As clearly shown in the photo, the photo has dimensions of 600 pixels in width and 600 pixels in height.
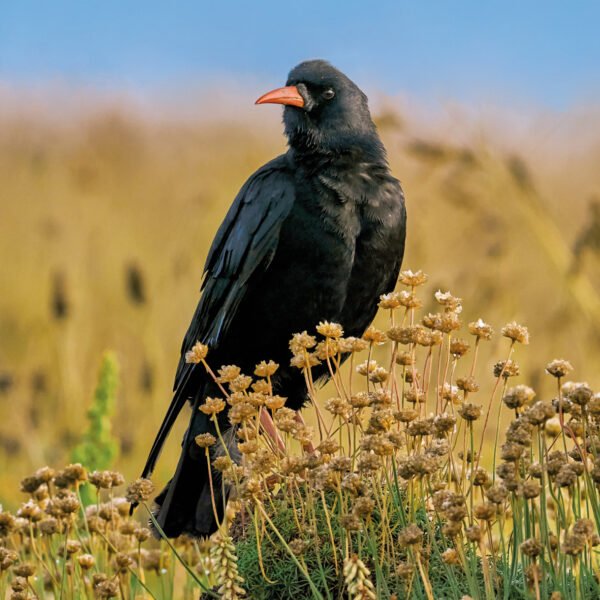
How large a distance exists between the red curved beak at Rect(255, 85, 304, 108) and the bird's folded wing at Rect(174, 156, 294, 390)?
0.85 feet

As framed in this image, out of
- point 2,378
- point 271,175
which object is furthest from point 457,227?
point 271,175

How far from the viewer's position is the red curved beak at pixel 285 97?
14.6 ft

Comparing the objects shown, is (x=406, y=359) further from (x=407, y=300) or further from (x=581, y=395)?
(x=581, y=395)

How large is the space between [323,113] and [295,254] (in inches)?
27.8

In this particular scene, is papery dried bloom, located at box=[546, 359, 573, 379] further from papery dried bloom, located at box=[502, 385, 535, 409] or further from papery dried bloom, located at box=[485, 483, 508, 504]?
papery dried bloom, located at box=[485, 483, 508, 504]

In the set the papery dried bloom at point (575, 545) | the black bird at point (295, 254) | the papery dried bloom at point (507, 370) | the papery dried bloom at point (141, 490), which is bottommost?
the papery dried bloom at point (575, 545)

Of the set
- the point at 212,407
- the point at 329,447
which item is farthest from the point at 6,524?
the point at 329,447

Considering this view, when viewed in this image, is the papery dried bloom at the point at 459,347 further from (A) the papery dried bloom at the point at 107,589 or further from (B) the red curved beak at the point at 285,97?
(B) the red curved beak at the point at 285,97

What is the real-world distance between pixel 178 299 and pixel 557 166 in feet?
24.9

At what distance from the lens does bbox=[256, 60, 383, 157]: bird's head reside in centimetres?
453

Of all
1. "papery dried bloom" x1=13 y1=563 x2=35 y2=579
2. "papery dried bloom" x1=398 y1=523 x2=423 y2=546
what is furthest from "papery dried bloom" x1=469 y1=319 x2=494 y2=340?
"papery dried bloom" x1=13 y1=563 x2=35 y2=579

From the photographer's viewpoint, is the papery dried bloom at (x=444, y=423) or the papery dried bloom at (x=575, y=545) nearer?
the papery dried bloom at (x=575, y=545)

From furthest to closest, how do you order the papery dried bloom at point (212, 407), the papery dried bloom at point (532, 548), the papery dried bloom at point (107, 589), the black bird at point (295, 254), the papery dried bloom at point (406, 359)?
the black bird at point (295, 254) → the papery dried bloom at point (406, 359) → the papery dried bloom at point (212, 407) → the papery dried bloom at point (107, 589) → the papery dried bloom at point (532, 548)

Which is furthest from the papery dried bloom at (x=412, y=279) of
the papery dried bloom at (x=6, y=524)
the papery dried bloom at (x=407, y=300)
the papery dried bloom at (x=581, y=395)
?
the papery dried bloom at (x=6, y=524)
